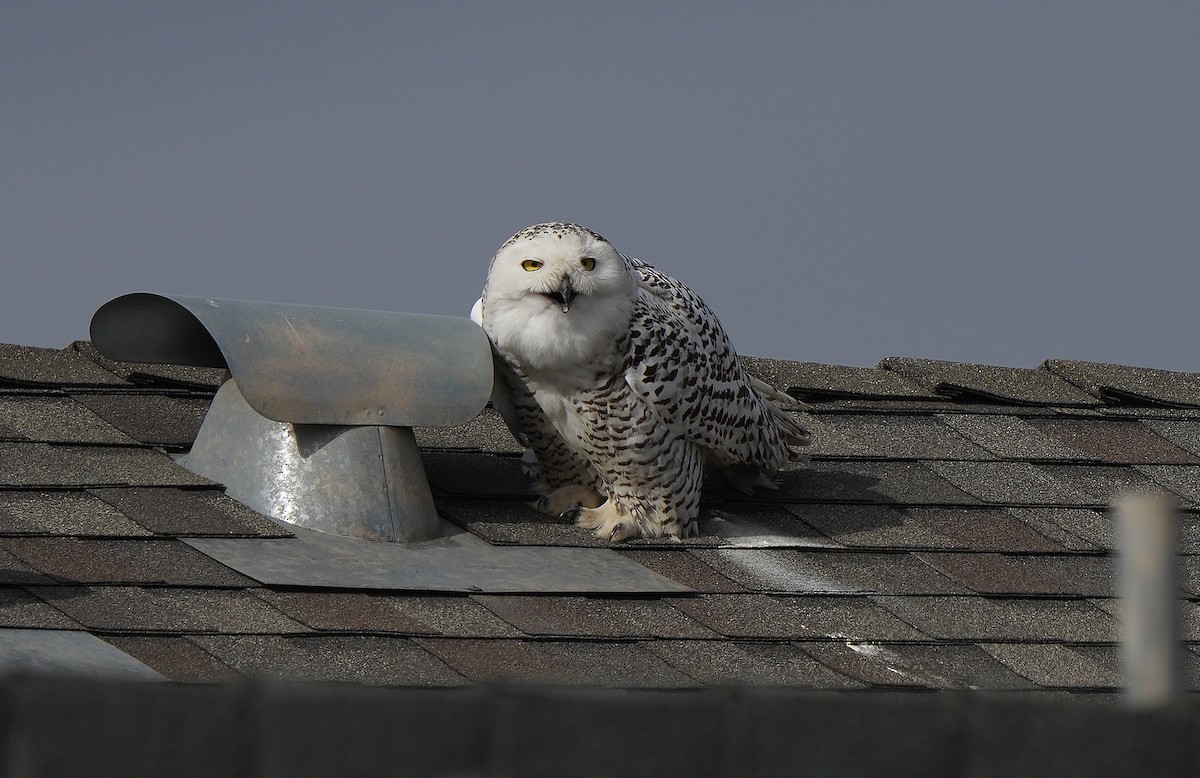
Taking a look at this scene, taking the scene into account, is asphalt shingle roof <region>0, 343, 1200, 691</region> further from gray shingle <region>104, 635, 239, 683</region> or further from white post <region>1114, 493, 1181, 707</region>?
white post <region>1114, 493, 1181, 707</region>

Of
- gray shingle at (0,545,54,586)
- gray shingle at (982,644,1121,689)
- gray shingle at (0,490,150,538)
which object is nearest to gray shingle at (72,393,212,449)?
gray shingle at (0,490,150,538)

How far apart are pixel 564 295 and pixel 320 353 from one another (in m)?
0.58

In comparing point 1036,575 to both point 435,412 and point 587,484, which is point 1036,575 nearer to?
point 587,484

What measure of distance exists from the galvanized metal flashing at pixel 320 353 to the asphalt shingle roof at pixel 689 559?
0.91ft

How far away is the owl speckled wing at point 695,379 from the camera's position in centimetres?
395

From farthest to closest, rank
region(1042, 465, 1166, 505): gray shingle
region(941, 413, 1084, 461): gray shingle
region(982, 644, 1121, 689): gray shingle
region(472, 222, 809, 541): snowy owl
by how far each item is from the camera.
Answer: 1. region(941, 413, 1084, 461): gray shingle
2. region(1042, 465, 1166, 505): gray shingle
3. region(472, 222, 809, 541): snowy owl
4. region(982, 644, 1121, 689): gray shingle

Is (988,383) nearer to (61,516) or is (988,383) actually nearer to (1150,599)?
(61,516)

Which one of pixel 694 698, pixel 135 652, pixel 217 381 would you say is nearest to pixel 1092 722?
pixel 694 698

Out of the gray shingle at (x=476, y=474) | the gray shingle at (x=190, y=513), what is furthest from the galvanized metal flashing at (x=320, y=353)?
the gray shingle at (x=476, y=474)

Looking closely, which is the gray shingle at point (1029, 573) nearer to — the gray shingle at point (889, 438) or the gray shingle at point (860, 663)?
the gray shingle at point (860, 663)

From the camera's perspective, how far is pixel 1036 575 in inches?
166

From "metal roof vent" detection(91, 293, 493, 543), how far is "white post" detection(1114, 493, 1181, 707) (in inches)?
83.9

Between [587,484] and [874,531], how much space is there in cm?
79

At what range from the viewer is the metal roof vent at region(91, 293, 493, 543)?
3.74m
